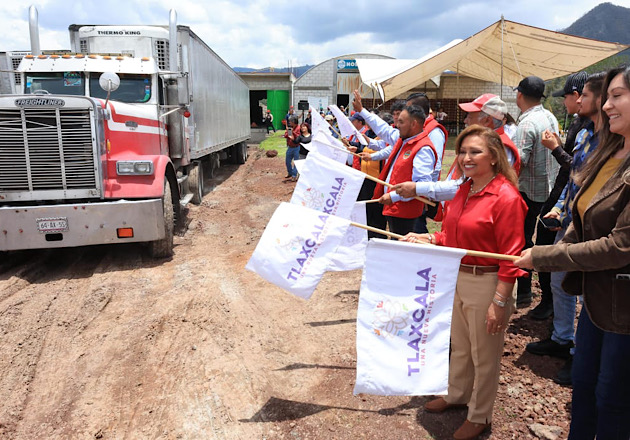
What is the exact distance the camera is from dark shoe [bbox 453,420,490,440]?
2758 millimetres

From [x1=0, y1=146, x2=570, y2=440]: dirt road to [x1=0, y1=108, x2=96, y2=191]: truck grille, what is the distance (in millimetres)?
1212

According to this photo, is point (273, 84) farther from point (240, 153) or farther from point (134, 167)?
point (134, 167)

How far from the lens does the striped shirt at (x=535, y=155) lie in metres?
4.18

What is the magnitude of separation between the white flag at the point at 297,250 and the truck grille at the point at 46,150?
13.0ft

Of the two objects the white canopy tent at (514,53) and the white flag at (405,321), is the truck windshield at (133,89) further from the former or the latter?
the white canopy tent at (514,53)

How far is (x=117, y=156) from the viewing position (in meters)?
6.32

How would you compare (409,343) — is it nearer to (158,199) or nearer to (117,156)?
(158,199)

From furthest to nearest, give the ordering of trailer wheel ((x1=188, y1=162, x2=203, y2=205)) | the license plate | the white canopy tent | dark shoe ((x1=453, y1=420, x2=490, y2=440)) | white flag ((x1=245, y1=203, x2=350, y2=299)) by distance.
Answer: the white canopy tent < trailer wheel ((x1=188, y1=162, x2=203, y2=205)) < the license plate < white flag ((x1=245, y1=203, x2=350, y2=299)) < dark shoe ((x1=453, y1=420, x2=490, y2=440))

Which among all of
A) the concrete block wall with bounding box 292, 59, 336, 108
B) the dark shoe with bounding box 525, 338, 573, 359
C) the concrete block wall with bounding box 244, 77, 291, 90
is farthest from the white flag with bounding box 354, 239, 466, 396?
the concrete block wall with bounding box 244, 77, 291, 90

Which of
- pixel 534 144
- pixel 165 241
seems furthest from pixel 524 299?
pixel 165 241

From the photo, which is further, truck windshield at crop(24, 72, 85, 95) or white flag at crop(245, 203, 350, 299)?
truck windshield at crop(24, 72, 85, 95)

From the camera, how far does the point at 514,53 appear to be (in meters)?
14.8

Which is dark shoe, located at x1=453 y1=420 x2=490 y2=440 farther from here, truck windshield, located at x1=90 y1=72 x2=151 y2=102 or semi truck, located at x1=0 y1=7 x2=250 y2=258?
truck windshield, located at x1=90 y1=72 x2=151 y2=102

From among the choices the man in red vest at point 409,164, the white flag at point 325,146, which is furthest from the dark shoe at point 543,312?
the white flag at point 325,146
